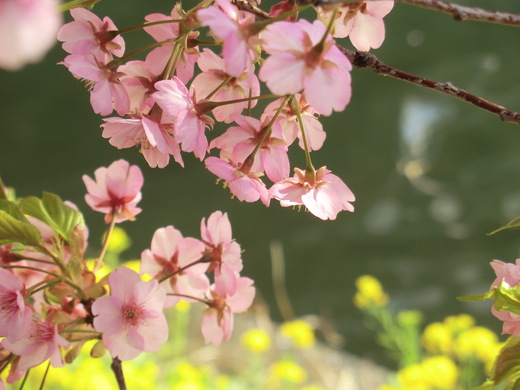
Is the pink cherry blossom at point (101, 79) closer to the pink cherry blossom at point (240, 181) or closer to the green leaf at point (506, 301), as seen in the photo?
the pink cherry blossom at point (240, 181)

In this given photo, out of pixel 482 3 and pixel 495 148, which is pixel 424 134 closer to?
pixel 495 148

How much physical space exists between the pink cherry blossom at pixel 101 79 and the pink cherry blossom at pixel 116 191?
0.31 ft

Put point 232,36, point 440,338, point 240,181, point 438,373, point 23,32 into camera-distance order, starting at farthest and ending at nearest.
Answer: point 440,338 → point 438,373 → point 240,181 → point 232,36 → point 23,32

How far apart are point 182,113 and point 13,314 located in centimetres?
15

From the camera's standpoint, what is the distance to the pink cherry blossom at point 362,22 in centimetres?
38

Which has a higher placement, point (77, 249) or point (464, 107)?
point (77, 249)

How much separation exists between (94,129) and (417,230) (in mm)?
948

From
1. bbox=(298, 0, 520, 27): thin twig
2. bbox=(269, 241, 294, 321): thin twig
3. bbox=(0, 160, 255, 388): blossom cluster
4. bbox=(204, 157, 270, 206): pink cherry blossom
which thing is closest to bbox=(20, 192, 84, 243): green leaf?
bbox=(0, 160, 255, 388): blossom cluster

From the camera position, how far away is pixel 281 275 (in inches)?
75.7

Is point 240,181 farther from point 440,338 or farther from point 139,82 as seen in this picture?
point 440,338

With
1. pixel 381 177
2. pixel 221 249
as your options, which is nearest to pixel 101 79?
pixel 221 249

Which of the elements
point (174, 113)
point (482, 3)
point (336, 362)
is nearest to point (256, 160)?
point (174, 113)

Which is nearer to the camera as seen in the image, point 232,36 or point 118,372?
point 232,36

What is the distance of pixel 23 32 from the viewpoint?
17 cm
